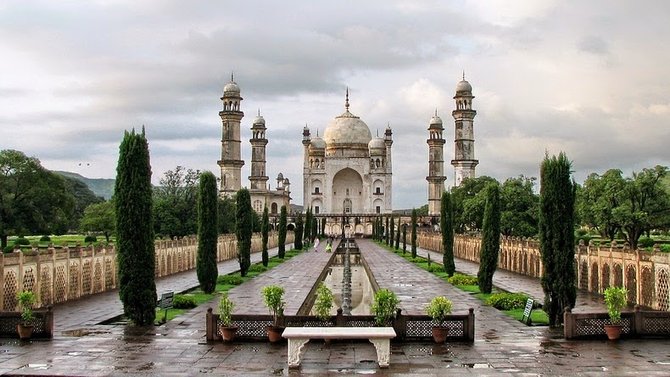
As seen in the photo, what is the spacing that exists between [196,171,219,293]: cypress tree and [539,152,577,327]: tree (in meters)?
9.40

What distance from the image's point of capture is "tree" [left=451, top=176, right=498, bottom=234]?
4856 cm

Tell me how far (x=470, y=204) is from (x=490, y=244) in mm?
29870

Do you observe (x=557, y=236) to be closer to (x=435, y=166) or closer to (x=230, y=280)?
(x=230, y=280)

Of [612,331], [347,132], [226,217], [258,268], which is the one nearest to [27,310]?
[612,331]

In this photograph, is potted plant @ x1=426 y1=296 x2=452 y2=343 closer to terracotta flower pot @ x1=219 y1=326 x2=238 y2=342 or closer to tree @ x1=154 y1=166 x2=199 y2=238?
terracotta flower pot @ x1=219 y1=326 x2=238 y2=342

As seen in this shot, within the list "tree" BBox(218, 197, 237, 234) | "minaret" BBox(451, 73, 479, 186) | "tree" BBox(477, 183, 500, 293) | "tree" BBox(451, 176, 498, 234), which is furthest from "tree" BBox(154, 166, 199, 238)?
"minaret" BBox(451, 73, 479, 186)

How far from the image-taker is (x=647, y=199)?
1213 inches

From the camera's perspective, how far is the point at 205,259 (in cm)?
2025

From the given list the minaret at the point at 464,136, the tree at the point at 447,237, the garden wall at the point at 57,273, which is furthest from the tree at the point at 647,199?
the minaret at the point at 464,136

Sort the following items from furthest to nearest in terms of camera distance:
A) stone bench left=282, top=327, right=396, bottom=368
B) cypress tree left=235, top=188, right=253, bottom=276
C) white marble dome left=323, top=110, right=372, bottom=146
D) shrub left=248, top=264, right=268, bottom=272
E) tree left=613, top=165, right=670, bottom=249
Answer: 1. white marble dome left=323, top=110, right=372, bottom=146
2. tree left=613, top=165, right=670, bottom=249
3. shrub left=248, top=264, right=268, bottom=272
4. cypress tree left=235, top=188, right=253, bottom=276
5. stone bench left=282, top=327, right=396, bottom=368

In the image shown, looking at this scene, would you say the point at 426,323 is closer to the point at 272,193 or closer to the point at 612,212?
the point at 612,212

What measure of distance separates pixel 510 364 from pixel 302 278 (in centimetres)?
1598

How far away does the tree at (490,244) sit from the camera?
19641mm

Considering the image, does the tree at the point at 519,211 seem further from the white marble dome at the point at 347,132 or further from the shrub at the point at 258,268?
the white marble dome at the point at 347,132
